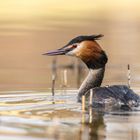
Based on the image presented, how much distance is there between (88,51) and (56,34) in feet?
34.6

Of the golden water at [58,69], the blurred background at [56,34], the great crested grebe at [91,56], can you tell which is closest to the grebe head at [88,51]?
the great crested grebe at [91,56]

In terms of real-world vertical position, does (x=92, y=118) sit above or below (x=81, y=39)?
below

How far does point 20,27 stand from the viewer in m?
24.6

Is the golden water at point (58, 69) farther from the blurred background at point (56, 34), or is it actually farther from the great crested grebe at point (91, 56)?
the great crested grebe at point (91, 56)

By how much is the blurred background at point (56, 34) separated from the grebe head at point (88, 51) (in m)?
1.22

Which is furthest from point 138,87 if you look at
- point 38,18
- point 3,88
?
point 38,18

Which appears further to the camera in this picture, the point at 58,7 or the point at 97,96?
the point at 58,7

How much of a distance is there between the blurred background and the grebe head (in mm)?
1217

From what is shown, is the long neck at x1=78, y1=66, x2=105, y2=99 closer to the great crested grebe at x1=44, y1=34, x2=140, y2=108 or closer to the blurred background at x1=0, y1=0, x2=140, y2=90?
the great crested grebe at x1=44, y1=34, x2=140, y2=108

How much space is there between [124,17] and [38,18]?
12.1ft

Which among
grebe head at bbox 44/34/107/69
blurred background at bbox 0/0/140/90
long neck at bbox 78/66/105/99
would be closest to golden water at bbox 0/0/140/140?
blurred background at bbox 0/0/140/90

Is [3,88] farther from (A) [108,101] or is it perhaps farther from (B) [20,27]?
(B) [20,27]

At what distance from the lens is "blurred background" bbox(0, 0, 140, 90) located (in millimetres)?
14347

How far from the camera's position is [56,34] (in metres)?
22.4
